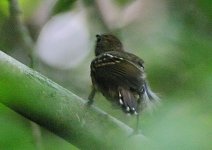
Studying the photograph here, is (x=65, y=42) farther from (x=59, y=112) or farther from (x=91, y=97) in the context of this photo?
(x=59, y=112)

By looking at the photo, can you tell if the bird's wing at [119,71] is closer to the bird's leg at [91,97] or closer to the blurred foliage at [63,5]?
the bird's leg at [91,97]

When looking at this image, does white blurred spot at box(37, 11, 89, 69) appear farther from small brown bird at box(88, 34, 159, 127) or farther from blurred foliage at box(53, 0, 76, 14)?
blurred foliage at box(53, 0, 76, 14)

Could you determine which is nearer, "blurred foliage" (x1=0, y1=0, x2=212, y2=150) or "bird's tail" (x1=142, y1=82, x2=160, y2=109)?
"blurred foliage" (x1=0, y1=0, x2=212, y2=150)

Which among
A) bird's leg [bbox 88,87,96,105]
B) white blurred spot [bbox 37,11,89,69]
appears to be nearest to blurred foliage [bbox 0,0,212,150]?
bird's leg [bbox 88,87,96,105]

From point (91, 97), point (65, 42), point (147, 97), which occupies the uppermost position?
point (65, 42)

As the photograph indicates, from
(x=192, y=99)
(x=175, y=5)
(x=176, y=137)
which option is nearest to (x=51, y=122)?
(x=192, y=99)

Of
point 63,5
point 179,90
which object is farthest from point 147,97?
point 179,90

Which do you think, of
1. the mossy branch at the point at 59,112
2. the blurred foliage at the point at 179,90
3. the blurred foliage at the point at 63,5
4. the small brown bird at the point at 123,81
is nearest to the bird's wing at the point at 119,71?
the small brown bird at the point at 123,81

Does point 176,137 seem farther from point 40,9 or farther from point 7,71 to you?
point 40,9
